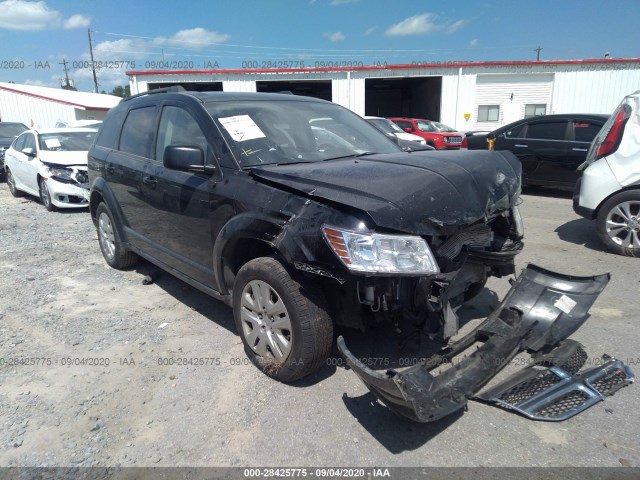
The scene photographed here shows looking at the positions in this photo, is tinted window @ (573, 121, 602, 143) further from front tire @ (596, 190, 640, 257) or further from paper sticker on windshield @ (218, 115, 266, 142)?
paper sticker on windshield @ (218, 115, 266, 142)

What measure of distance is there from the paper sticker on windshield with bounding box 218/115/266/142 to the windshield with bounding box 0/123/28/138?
15.5m

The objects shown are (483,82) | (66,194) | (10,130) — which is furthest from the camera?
(483,82)

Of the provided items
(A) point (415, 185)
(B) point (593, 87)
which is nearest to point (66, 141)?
(A) point (415, 185)

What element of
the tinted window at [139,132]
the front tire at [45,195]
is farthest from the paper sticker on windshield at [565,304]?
the front tire at [45,195]

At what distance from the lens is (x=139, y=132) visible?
175 inches

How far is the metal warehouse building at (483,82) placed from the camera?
22.0 m

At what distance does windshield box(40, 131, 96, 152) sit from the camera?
9.49 metres

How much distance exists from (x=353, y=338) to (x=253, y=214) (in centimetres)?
129

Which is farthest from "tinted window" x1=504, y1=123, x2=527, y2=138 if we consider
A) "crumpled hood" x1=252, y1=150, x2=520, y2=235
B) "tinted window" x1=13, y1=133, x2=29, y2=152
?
"tinted window" x1=13, y1=133, x2=29, y2=152

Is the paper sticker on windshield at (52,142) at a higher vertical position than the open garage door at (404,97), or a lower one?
lower

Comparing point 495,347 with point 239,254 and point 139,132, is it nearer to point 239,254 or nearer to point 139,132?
point 239,254

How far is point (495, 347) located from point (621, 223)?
12.0 ft

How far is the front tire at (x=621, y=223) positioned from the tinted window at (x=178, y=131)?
472cm

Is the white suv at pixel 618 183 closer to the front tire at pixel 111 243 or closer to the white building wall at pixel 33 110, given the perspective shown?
the front tire at pixel 111 243
